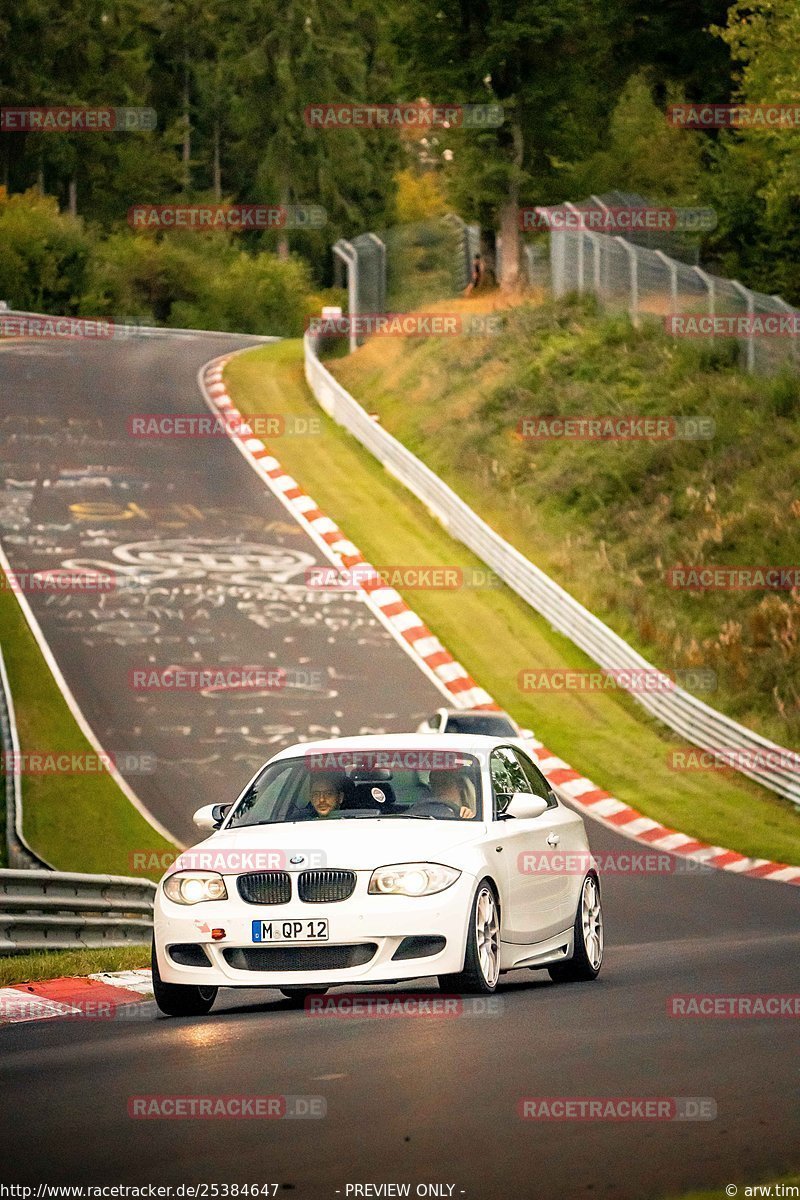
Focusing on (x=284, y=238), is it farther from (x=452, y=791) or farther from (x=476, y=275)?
(x=452, y=791)

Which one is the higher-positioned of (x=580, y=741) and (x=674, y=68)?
(x=674, y=68)

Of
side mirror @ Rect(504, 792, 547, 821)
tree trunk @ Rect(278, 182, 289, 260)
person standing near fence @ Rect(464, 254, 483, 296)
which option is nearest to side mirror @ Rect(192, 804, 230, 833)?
side mirror @ Rect(504, 792, 547, 821)

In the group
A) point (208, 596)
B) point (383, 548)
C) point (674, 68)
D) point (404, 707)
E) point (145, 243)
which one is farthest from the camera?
point (145, 243)

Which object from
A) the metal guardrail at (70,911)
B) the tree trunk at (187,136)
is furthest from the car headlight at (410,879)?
the tree trunk at (187,136)

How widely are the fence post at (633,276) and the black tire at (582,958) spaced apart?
3075cm

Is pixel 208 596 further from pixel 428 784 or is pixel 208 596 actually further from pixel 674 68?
pixel 674 68

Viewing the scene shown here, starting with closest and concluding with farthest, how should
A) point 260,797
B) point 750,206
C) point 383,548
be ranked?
point 260,797 → point 383,548 → point 750,206

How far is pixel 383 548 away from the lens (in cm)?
3534

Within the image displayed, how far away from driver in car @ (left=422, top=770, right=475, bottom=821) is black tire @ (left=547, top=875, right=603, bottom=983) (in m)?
1.15

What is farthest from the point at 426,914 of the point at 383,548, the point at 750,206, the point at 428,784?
the point at 750,206

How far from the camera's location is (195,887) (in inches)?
412

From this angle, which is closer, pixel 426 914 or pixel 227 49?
pixel 426 914

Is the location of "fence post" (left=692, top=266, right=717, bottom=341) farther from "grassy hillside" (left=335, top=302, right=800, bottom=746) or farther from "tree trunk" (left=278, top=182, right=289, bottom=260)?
"tree trunk" (left=278, top=182, right=289, bottom=260)

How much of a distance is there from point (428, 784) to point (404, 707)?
53.5 feet
